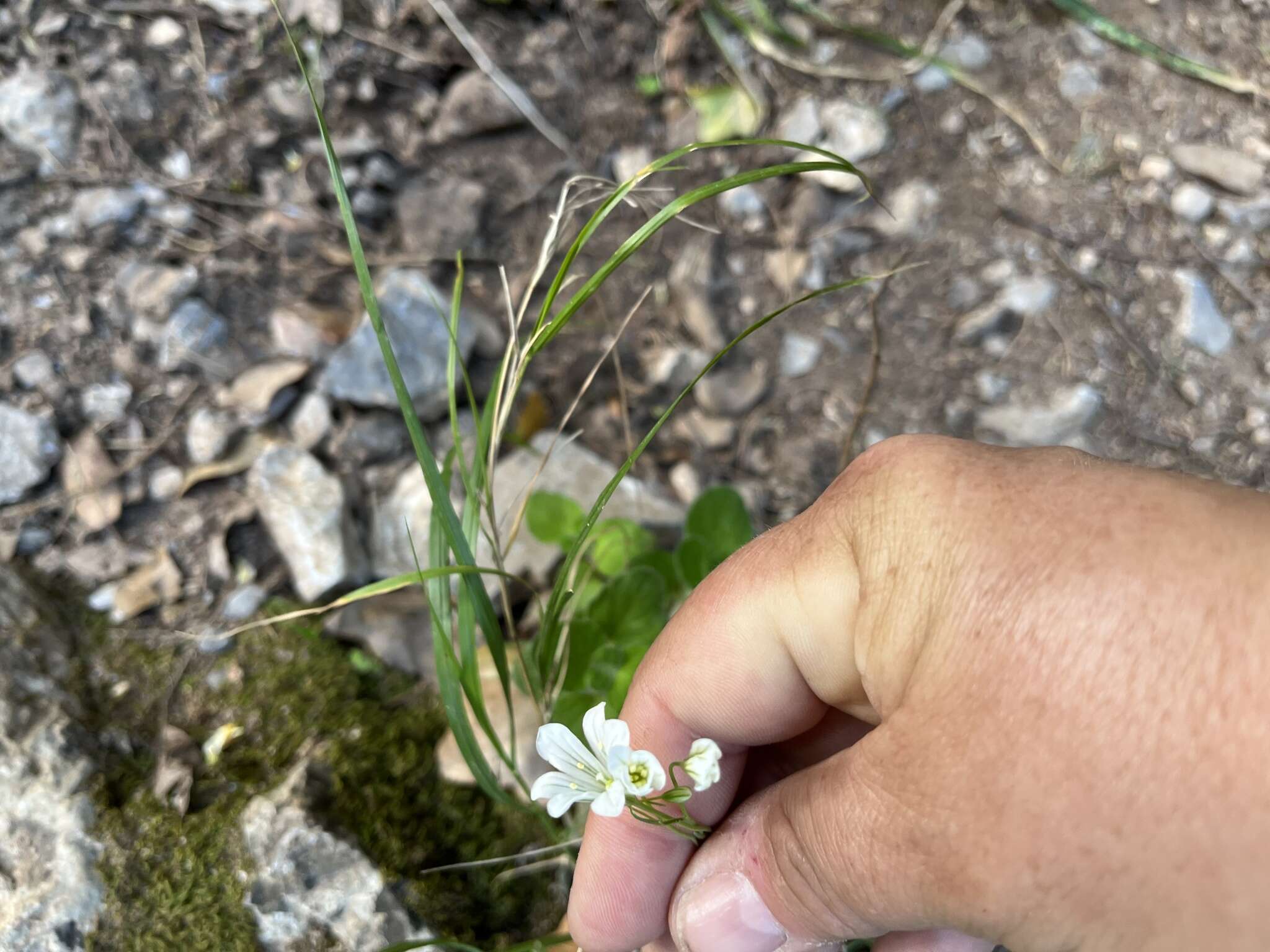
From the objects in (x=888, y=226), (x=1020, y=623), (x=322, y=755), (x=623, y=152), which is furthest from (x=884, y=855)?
(x=623, y=152)

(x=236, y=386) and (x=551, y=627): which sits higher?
(x=551, y=627)

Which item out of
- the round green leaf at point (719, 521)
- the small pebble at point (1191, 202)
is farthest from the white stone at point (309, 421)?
the small pebble at point (1191, 202)

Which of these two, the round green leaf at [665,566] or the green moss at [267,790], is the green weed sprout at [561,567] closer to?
the round green leaf at [665,566]

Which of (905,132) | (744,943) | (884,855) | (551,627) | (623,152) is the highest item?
(905,132)

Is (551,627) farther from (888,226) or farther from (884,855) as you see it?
(888,226)

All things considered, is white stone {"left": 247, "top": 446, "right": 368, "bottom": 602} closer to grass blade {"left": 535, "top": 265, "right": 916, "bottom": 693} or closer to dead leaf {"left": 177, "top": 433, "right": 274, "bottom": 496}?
dead leaf {"left": 177, "top": 433, "right": 274, "bottom": 496}

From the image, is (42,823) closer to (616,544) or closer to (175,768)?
(175,768)

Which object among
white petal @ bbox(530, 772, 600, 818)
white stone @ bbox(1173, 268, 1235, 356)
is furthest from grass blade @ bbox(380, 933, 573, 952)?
white stone @ bbox(1173, 268, 1235, 356)

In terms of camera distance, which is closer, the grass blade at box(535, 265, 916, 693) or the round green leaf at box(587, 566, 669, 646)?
the grass blade at box(535, 265, 916, 693)
